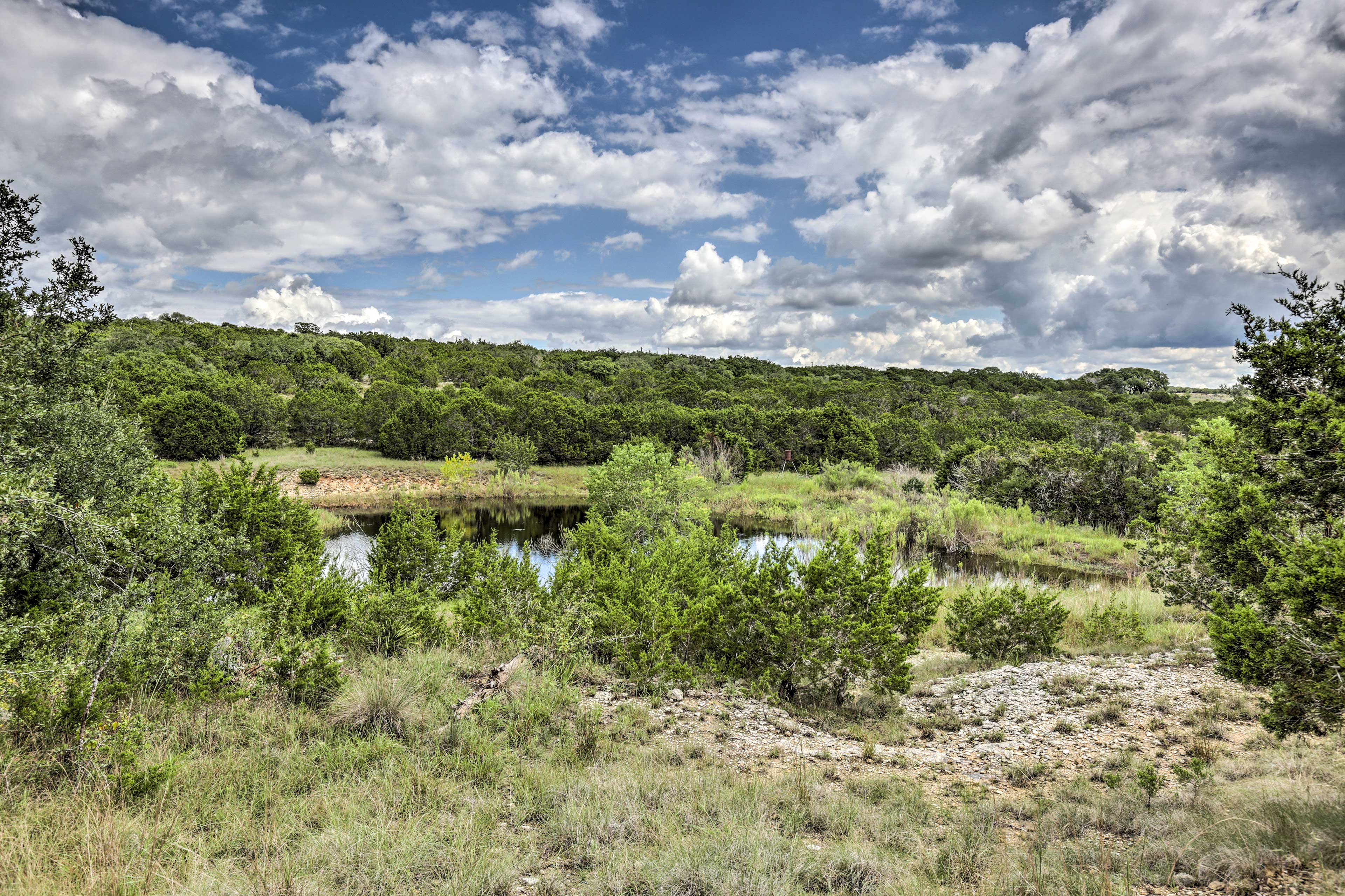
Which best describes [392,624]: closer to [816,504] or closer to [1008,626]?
[1008,626]

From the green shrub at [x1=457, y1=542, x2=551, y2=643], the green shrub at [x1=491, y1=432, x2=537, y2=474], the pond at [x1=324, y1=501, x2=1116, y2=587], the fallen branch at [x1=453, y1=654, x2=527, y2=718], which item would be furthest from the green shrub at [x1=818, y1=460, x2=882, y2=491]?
the fallen branch at [x1=453, y1=654, x2=527, y2=718]

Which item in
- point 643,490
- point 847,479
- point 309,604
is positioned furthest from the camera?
point 847,479

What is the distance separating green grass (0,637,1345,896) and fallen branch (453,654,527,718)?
0.68 ft

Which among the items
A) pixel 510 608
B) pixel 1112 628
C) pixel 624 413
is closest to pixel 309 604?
pixel 510 608

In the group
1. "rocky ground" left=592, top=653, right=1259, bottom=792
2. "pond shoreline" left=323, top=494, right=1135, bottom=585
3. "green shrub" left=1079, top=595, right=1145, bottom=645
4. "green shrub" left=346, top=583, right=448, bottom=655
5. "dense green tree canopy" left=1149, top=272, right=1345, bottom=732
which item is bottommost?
"pond shoreline" left=323, top=494, right=1135, bottom=585

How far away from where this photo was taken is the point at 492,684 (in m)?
6.58

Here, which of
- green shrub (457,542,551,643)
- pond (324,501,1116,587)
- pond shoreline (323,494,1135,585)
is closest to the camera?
green shrub (457,542,551,643)

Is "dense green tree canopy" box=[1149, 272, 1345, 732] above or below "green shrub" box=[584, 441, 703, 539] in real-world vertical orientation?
above

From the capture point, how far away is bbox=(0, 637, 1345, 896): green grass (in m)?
3.43

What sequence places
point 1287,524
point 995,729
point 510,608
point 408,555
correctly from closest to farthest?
point 1287,524, point 995,729, point 510,608, point 408,555

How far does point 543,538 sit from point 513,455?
1683 centimetres

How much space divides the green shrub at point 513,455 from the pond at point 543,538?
3.73 m

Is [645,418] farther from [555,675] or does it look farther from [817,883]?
[817,883]

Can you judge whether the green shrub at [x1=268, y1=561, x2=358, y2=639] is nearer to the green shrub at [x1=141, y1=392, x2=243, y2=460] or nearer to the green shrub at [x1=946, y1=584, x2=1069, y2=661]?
the green shrub at [x1=946, y1=584, x2=1069, y2=661]
